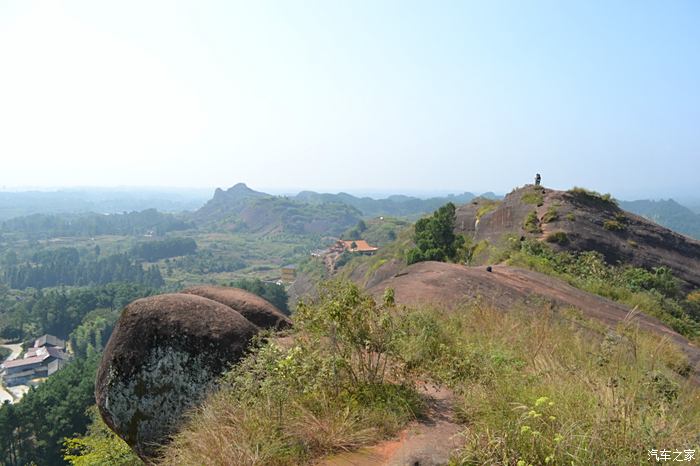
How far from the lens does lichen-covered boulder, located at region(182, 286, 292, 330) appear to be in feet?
24.2

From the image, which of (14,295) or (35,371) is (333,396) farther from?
(14,295)

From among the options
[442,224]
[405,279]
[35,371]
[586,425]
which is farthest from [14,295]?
[586,425]

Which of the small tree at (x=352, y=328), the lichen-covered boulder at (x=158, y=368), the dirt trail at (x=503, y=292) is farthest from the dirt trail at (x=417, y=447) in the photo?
the dirt trail at (x=503, y=292)

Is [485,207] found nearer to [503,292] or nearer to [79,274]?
[503,292]

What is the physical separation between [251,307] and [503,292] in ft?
26.5

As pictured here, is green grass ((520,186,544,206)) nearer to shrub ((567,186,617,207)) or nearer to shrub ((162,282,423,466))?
shrub ((567,186,617,207))

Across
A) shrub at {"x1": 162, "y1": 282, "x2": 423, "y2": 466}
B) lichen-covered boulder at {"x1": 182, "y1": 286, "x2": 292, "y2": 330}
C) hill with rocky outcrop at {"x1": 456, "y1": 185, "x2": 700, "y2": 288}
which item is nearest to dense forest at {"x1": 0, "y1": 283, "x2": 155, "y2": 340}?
hill with rocky outcrop at {"x1": 456, "y1": 185, "x2": 700, "y2": 288}

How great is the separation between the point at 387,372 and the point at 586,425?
8.70 ft

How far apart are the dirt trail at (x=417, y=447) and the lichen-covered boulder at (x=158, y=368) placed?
233 cm

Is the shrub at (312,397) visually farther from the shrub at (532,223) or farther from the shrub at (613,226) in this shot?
the shrub at (613,226)

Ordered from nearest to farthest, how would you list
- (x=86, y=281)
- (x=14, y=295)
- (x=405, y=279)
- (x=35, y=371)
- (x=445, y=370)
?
1. (x=445, y=370)
2. (x=405, y=279)
3. (x=35, y=371)
4. (x=14, y=295)
5. (x=86, y=281)

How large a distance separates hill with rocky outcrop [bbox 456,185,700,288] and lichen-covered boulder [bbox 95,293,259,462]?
20102 mm

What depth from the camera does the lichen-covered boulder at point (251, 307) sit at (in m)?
7.39

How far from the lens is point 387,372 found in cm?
584
